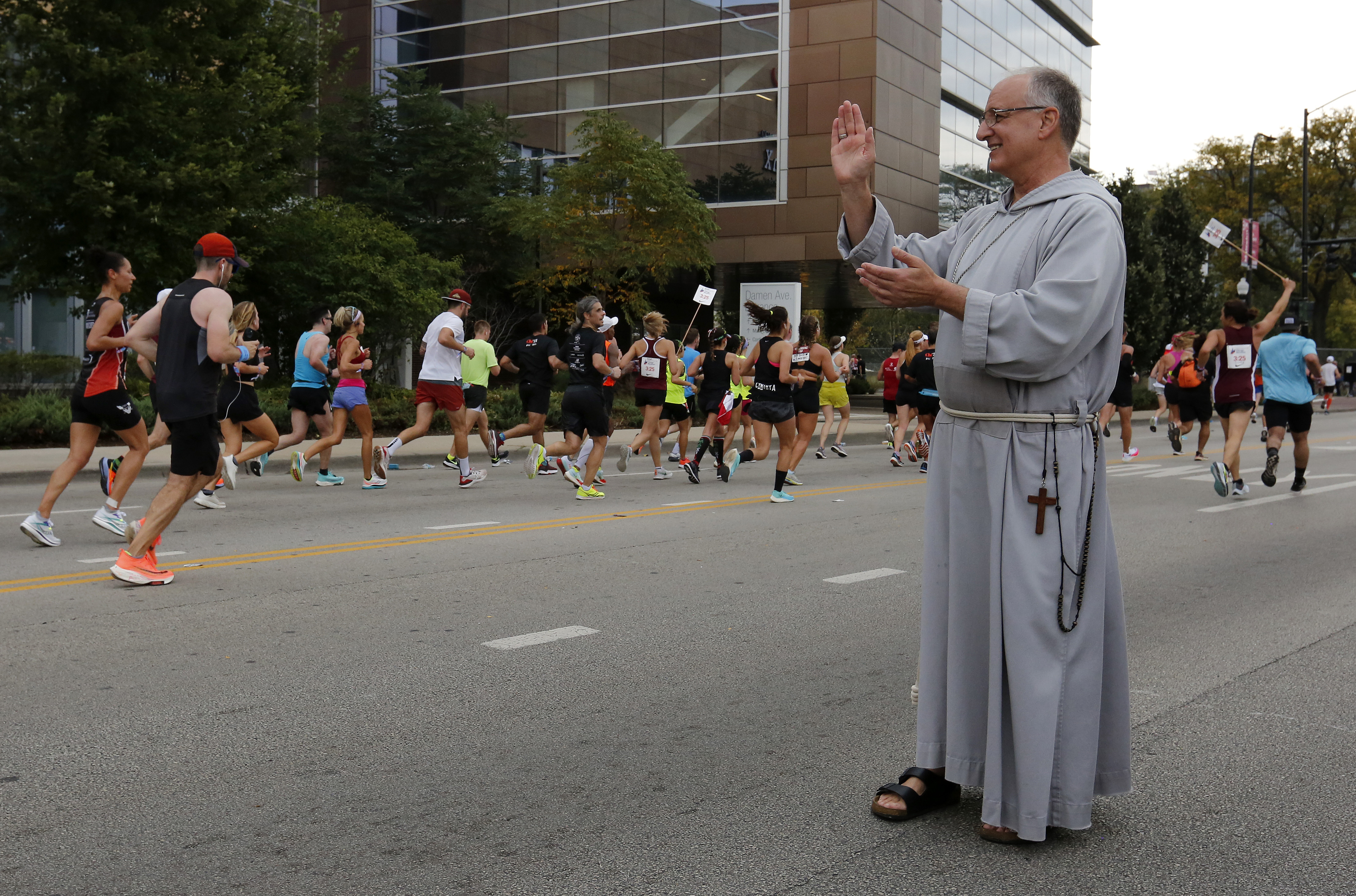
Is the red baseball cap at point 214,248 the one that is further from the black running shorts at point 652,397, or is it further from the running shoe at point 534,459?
the black running shorts at point 652,397

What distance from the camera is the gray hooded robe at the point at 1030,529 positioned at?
10.6 feet

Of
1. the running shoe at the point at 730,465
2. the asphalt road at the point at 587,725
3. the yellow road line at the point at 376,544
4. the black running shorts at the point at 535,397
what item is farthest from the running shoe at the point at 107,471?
the running shoe at the point at 730,465

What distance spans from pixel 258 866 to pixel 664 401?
39.7 feet

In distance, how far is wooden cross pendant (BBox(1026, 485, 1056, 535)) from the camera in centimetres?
327

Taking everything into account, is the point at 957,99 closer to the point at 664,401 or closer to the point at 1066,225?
the point at 664,401

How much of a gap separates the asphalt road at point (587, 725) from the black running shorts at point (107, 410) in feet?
2.83

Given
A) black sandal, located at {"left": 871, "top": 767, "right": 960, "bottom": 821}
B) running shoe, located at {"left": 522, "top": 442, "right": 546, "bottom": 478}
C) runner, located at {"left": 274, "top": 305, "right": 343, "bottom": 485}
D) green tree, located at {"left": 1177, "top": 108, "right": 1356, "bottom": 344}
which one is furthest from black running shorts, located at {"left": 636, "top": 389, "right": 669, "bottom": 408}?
green tree, located at {"left": 1177, "top": 108, "right": 1356, "bottom": 344}

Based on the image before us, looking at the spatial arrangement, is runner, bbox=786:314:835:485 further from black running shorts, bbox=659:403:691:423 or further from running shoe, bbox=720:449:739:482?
black running shorts, bbox=659:403:691:423

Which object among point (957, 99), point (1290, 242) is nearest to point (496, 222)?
point (957, 99)

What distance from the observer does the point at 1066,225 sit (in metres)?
3.27

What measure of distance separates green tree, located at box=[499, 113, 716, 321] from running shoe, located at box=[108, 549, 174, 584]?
2636 cm

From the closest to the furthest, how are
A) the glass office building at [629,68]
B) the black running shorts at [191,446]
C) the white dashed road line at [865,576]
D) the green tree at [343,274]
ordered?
the black running shorts at [191,446] < the white dashed road line at [865,576] < the green tree at [343,274] < the glass office building at [629,68]

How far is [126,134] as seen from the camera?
22.4 meters

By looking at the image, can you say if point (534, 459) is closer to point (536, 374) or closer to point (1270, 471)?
point (536, 374)
